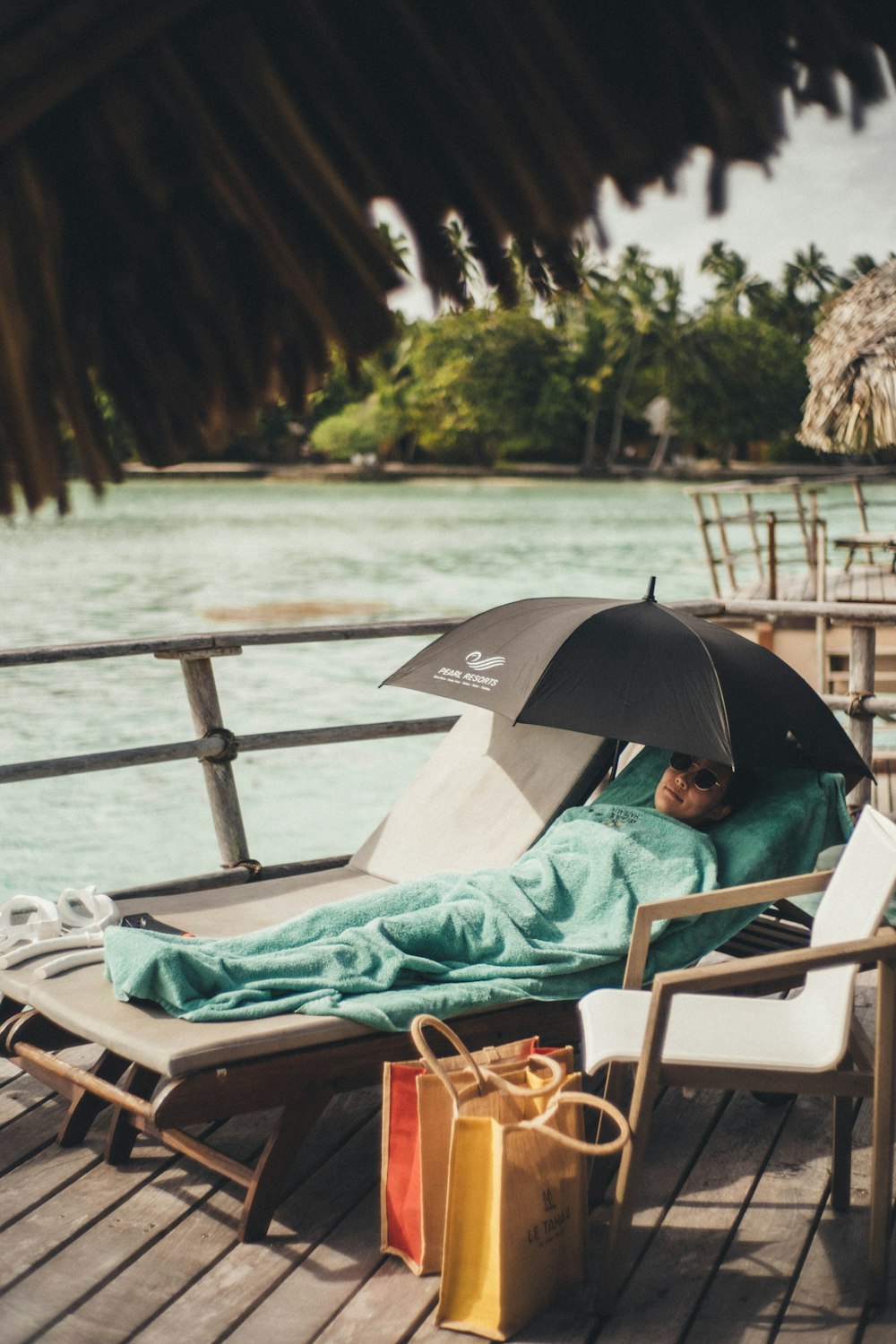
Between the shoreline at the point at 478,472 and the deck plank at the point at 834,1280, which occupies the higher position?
the shoreline at the point at 478,472

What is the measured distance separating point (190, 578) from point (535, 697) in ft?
92.7

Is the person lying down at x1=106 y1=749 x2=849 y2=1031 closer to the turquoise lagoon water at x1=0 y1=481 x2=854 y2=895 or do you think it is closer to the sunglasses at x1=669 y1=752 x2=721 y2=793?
the sunglasses at x1=669 y1=752 x2=721 y2=793

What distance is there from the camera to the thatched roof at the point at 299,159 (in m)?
1.00

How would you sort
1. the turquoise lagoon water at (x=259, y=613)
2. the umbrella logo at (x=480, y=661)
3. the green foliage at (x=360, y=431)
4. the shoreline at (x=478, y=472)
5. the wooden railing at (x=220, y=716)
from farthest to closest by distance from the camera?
the green foliage at (x=360, y=431) < the shoreline at (x=478, y=472) < the turquoise lagoon water at (x=259, y=613) < the wooden railing at (x=220, y=716) < the umbrella logo at (x=480, y=661)

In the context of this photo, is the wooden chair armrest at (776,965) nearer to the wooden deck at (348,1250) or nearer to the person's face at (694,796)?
the wooden deck at (348,1250)

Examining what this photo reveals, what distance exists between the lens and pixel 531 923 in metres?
2.85

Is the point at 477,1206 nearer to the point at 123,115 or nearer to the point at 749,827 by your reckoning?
the point at 749,827

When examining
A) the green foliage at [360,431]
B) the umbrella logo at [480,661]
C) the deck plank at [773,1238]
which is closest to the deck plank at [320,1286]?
the deck plank at [773,1238]

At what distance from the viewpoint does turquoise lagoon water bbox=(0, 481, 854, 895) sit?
11688 mm

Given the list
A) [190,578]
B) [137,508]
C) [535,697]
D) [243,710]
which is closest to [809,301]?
[137,508]

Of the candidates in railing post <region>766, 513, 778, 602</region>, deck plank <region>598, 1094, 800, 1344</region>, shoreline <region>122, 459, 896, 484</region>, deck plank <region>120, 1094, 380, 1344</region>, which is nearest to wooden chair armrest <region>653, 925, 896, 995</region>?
deck plank <region>598, 1094, 800, 1344</region>

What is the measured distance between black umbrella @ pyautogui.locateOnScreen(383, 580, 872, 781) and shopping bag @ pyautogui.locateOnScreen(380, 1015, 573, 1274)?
0.89 metres

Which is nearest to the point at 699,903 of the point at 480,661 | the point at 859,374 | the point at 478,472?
A: the point at 480,661

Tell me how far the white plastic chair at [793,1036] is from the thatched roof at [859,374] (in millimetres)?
7009
